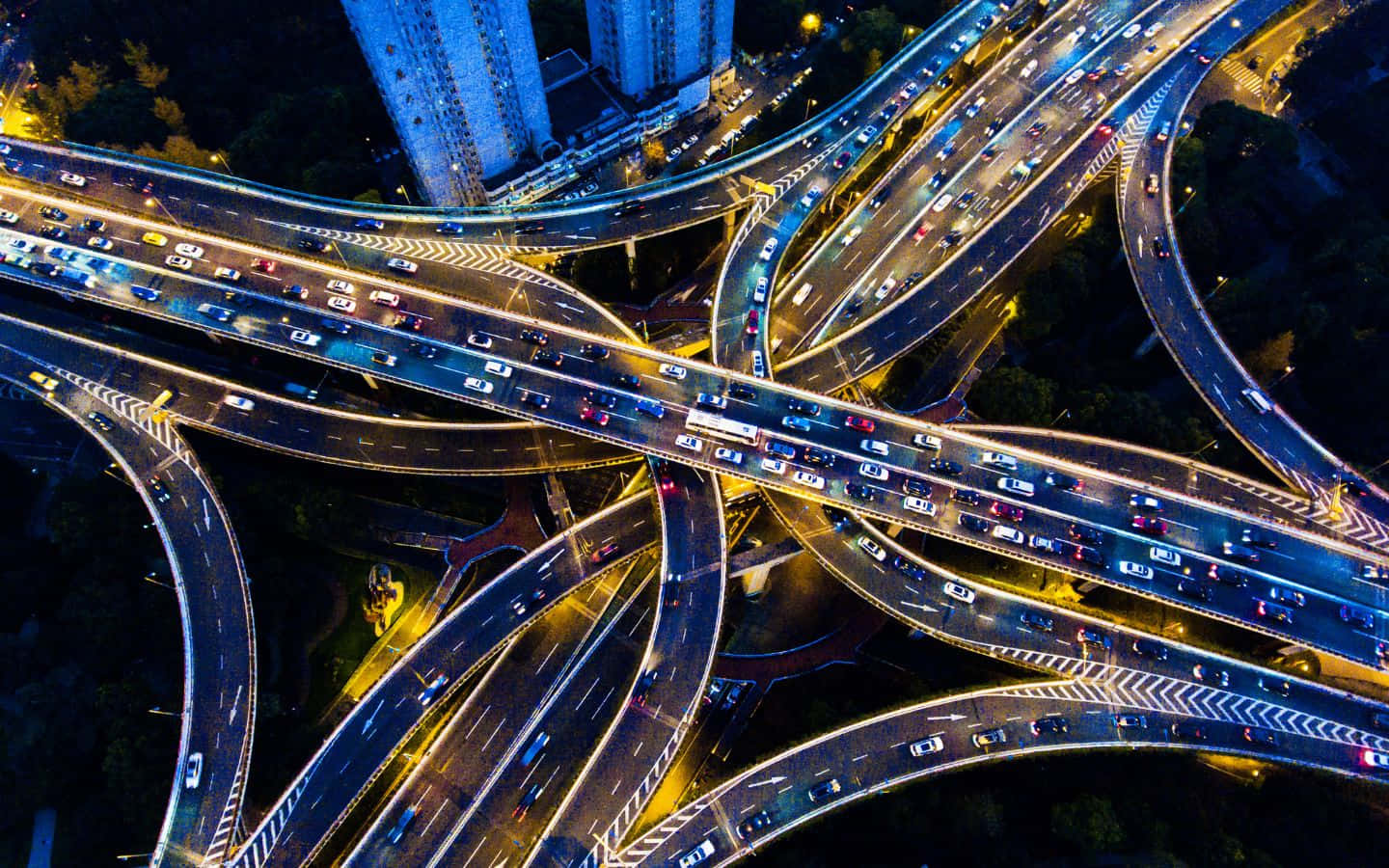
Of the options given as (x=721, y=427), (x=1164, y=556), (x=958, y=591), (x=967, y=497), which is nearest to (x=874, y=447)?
(x=967, y=497)

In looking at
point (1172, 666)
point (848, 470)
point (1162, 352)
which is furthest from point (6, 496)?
point (1162, 352)

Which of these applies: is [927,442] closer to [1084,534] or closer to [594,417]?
[1084,534]

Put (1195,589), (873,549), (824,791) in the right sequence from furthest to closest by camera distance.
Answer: (873,549)
(1195,589)
(824,791)

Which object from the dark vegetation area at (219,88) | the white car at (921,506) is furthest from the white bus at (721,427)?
the dark vegetation area at (219,88)

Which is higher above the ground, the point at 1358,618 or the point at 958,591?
the point at 1358,618

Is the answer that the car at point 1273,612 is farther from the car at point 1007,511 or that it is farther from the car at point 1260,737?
the car at point 1007,511

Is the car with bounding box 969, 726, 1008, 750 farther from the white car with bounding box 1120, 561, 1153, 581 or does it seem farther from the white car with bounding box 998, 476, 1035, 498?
the white car with bounding box 998, 476, 1035, 498

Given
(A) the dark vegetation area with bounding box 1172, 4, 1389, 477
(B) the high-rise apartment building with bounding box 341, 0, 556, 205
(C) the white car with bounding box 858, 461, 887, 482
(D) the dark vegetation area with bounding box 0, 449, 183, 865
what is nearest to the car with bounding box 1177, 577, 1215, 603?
(C) the white car with bounding box 858, 461, 887, 482
